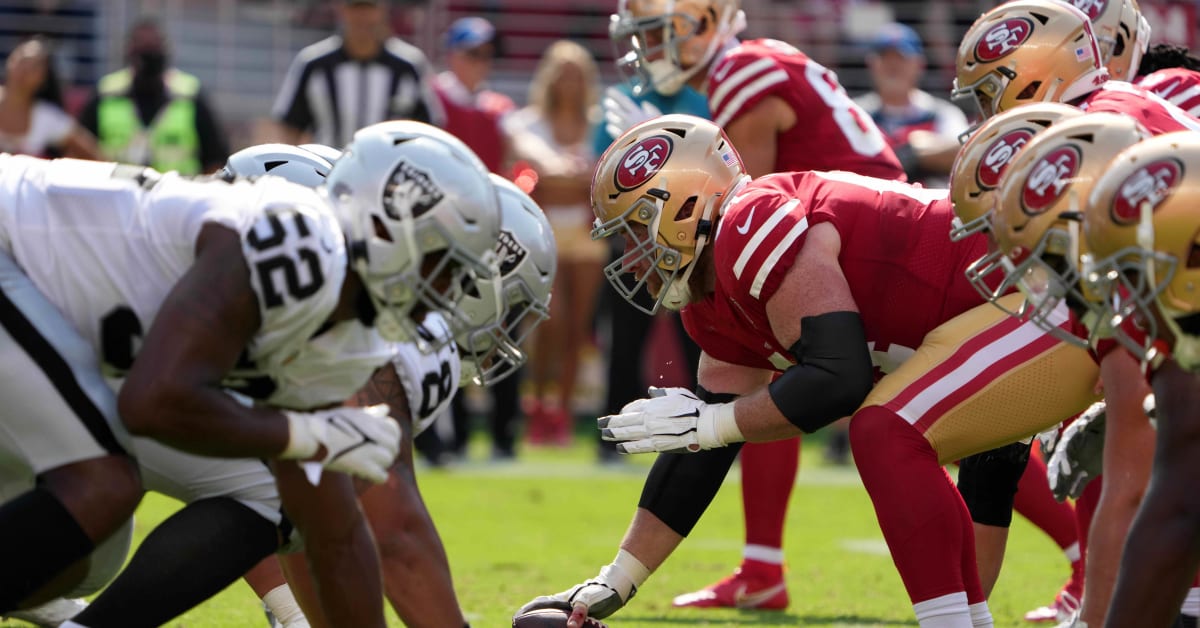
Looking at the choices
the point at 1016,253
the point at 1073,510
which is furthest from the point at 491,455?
the point at 1016,253

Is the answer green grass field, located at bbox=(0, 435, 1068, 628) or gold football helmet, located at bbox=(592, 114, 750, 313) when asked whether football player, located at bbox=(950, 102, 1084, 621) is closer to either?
green grass field, located at bbox=(0, 435, 1068, 628)

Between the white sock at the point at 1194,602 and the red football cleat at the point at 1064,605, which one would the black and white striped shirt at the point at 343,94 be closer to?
the red football cleat at the point at 1064,605

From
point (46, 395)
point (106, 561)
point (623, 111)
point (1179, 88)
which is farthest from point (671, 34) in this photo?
point (46, 395)

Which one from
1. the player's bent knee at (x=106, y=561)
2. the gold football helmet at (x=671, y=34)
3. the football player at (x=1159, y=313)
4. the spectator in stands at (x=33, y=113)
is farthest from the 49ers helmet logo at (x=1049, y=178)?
the spectator in stands at (x=33, y=113)

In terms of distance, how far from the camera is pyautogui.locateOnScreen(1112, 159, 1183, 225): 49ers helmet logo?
9.34 feet

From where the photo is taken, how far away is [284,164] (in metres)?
3.89

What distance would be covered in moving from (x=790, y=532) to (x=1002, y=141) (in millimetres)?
3177

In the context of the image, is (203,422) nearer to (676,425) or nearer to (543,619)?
(676,425)

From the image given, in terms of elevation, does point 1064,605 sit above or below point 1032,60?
below

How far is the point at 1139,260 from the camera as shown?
286cm

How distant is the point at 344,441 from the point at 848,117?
8.86 ft

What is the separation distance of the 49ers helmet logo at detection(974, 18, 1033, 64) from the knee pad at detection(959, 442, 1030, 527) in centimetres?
98

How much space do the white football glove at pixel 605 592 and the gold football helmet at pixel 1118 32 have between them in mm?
1865

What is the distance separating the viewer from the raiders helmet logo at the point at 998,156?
3416 mm
